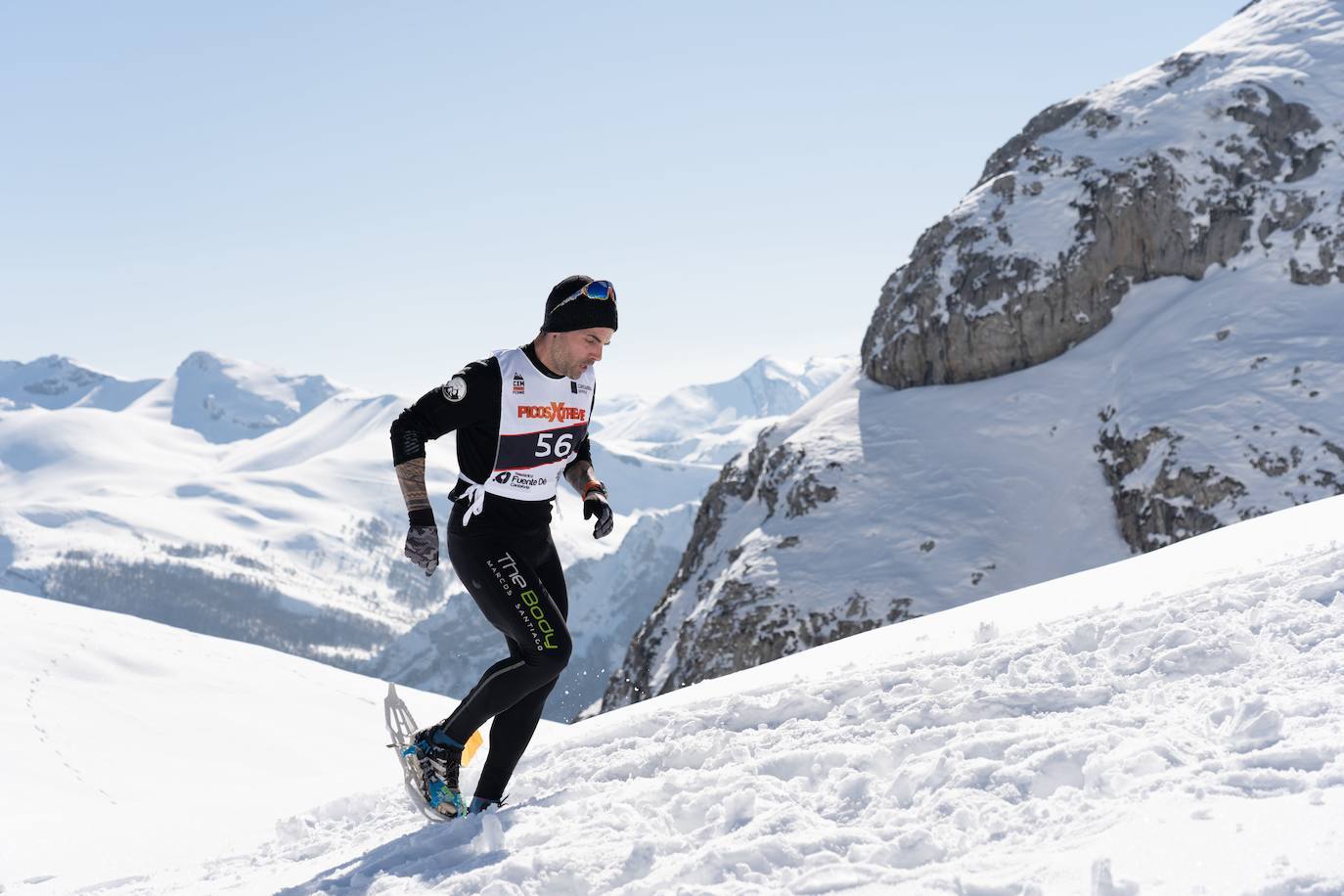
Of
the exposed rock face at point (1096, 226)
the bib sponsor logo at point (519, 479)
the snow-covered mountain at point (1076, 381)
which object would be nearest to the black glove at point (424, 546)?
the bib sponsor logo at point (519, 479)

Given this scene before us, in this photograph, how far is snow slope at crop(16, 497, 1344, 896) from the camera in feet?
11.0

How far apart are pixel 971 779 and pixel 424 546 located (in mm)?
3051

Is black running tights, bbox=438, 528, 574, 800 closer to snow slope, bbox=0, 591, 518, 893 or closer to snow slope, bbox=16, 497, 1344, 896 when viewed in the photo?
snow slope, bbox=16, 497, 1344, 896

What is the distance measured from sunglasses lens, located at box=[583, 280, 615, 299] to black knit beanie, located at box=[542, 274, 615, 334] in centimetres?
2

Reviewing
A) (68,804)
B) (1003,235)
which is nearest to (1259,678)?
(68,804)

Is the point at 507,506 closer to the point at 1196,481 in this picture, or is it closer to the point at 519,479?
the point at 519,479

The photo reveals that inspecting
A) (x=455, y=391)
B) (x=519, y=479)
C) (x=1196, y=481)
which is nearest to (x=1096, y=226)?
(x=1196, y=481)

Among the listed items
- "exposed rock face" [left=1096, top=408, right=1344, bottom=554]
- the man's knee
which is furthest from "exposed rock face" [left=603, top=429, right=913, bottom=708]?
the man's knee

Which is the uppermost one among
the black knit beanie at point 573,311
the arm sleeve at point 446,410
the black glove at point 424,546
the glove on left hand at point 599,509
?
the black knit beanie at point 573,311

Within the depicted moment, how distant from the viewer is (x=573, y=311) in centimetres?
564

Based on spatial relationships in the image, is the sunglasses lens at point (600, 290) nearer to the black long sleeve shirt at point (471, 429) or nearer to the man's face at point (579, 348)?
the man's face at point (579, 348)

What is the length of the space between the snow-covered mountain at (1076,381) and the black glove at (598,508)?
32.5 m

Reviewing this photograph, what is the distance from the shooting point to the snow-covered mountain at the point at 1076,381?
37.7 meters

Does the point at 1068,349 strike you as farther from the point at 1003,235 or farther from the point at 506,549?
the point at 506,549
